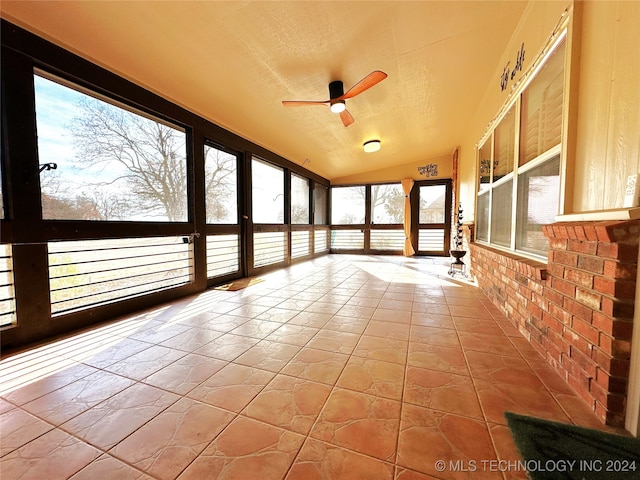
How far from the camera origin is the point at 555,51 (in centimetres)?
176

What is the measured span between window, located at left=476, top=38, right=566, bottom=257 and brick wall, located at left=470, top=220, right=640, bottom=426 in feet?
1.33

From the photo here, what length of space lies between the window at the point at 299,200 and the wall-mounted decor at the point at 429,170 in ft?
10.3

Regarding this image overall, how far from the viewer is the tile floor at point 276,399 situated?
0.97 m

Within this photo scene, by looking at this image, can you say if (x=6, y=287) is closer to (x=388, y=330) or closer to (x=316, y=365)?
(x=316, y=365)

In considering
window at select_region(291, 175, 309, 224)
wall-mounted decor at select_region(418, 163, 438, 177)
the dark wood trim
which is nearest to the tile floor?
the dark wood trim

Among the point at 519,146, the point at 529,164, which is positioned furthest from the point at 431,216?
the point at 529,164

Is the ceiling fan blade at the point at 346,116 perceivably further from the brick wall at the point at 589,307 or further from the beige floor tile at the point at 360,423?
the beige floor tile at the point at 360,423

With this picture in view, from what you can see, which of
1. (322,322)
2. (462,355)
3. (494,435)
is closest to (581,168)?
(462,355)

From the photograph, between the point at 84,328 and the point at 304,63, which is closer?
the point at 84,328

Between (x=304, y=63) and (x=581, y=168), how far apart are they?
248 centimetres

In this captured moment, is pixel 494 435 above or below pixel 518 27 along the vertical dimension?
below

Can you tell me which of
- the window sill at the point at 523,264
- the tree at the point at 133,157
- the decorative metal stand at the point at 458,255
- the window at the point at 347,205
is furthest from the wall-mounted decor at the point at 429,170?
the tree at the point at 133,157

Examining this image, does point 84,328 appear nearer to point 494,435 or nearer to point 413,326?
point 413,326

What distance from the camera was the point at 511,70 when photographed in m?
2.55
